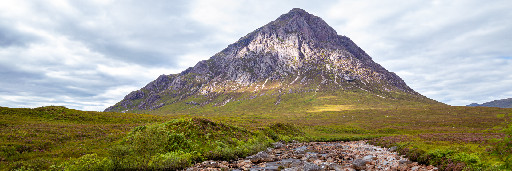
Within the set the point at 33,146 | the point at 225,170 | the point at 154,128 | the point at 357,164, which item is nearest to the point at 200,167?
the point at 225,170

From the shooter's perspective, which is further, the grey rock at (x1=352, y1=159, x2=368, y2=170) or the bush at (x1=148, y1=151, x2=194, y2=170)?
the grey rock at (x1=352, y1=159, x2=368, y2=170)

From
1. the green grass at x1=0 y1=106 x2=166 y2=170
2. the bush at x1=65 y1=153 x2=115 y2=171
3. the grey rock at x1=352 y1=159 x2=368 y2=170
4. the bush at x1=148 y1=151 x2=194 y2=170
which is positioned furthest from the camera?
the grey rock at x1=352 y1=159 x2=368 y2=170

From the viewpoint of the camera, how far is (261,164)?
26703mm

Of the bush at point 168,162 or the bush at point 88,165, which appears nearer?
the bush at point 88,165

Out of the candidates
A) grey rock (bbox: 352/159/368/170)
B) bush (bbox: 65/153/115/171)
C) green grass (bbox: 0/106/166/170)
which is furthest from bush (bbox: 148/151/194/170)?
grey rock (bbox: 352/159/368/170)

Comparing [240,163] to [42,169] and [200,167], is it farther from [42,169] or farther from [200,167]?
[42,169]

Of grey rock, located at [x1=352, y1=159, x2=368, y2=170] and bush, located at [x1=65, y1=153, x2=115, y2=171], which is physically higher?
bush, located at [x1=65, y1=153, x2=115, y2=171]

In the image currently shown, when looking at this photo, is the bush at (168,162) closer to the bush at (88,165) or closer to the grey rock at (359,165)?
the bush at (88,165)

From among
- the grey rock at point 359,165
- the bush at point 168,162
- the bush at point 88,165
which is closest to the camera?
the bush at point 88,165

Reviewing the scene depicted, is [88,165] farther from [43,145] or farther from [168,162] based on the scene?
[43,145]

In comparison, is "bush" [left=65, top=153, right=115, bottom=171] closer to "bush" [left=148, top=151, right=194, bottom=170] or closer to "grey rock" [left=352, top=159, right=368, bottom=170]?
"bush" [left=148, top=151, right=194, bottom=170]

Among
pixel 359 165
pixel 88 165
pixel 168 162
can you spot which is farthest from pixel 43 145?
pixel 359 165

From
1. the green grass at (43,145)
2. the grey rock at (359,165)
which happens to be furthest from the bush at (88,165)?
the grey rock at (359,165)

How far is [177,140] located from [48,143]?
16583mm
